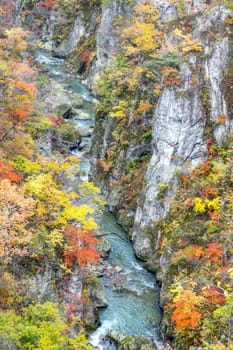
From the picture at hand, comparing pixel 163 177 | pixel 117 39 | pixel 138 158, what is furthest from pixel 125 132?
pixel 117 39

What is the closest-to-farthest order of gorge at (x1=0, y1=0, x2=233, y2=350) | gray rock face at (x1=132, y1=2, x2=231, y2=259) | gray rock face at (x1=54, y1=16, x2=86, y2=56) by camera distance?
1. gorge at (x1=0, y1=0, x2=233, y2=350)
2. gray rock face at (x1=132, y1=2, x2=231, y2=259)
3. gray rock face at (x1=54, y1=16, x2=86, y2=56)

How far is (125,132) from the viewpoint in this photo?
35.3 meters

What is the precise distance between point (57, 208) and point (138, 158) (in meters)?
15.1

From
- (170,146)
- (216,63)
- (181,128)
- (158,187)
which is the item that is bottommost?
(158,187)

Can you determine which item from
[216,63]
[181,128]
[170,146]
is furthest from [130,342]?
[216,63]

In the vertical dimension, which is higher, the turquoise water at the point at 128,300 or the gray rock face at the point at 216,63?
the gray rock face at the point at 216,63

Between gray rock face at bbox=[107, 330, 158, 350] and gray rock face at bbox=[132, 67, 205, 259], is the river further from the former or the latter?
gray rock face at bbox=[132, 67, 205, 259]

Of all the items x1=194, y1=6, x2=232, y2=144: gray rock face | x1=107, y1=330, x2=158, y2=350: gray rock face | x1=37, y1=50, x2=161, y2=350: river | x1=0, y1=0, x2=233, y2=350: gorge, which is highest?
x1=194, y1=6, x2=232, y2=144: gray rock face

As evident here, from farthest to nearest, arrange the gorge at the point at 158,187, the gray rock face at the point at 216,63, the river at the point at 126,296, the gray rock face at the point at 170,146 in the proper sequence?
the gray rock face at the point at 170,146 → the gray rock face at the point at 216,63 → the river at the point at 126,296 → the gorge at the point at 158,187

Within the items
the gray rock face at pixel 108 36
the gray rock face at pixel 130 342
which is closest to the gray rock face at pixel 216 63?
the gray rock face at pixel 130 342

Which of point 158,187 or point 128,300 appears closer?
point 128,300

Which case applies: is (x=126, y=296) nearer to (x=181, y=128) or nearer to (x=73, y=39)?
(x=181, y=128)

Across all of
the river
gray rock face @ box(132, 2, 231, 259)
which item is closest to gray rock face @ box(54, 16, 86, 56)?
gray rock face @ box(132, 2, 231, 259)

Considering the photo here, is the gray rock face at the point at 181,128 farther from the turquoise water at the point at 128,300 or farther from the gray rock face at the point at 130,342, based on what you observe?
the gray rock face at the point at 130,342
